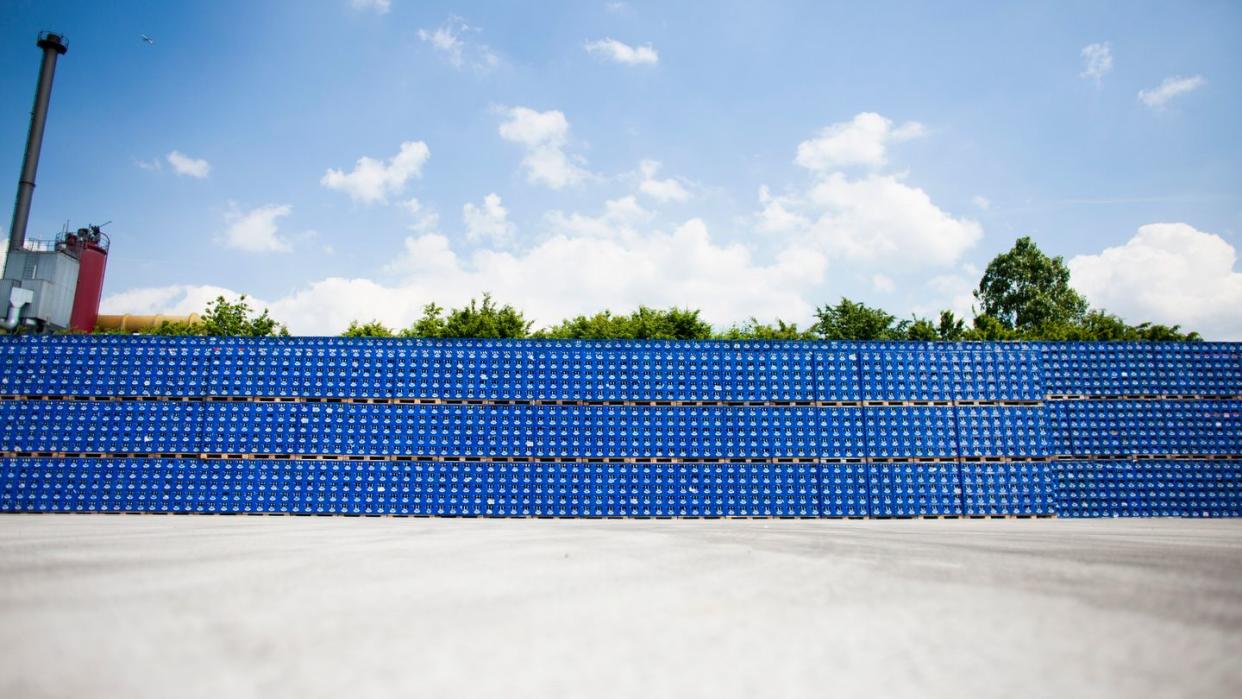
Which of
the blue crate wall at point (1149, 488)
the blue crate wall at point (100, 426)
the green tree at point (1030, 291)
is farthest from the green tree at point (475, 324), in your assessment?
the green tree at point (1030, 291)

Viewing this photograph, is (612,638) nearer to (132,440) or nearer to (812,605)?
(812,605)

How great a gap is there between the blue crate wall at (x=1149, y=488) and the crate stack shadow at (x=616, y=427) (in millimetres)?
48

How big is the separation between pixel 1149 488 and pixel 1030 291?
26.9 metres

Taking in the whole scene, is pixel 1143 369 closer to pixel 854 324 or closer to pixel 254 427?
pixel 854 324

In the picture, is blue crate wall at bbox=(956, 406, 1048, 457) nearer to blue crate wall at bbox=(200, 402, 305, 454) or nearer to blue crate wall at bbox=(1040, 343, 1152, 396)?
blue crate wall at bbox=(1040, 343, 1152, 396)

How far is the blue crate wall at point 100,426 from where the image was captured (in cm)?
1424

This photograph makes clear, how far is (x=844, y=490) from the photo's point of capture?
46.4ft

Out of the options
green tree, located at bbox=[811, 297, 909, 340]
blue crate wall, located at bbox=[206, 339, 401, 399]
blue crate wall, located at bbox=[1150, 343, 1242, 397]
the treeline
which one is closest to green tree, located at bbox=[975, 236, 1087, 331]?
the treeline

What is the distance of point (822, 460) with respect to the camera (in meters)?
14.4

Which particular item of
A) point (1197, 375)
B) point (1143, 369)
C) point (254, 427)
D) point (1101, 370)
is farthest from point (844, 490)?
point (254, 427)

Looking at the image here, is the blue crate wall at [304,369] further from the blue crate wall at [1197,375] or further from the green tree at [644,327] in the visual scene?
the blue crate wall at [1197,375]

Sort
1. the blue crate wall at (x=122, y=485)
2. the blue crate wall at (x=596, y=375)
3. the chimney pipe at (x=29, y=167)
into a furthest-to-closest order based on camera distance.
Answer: the chimney pipe at (x=29, y=167) < the blue crate wall at (x=596, y=375) < the blue crate wall at (x=122, y=485)

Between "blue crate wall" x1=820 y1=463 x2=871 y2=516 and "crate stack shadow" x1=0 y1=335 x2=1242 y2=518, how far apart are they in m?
0.05

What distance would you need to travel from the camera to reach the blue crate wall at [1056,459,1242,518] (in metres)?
14.1
